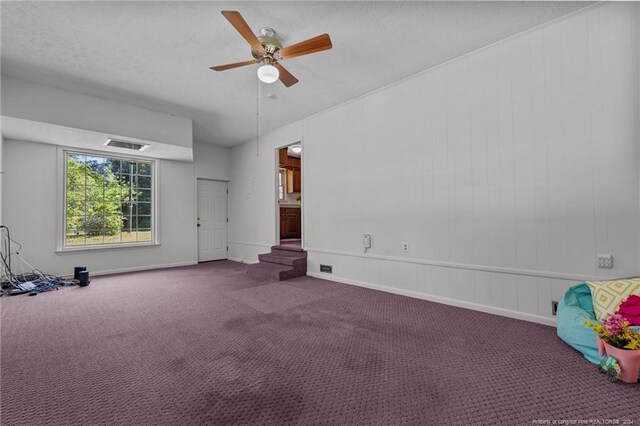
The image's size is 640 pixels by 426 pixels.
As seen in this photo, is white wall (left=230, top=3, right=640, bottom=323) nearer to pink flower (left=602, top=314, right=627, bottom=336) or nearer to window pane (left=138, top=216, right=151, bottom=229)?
pink flower (left=602, top=314, right=627, bottom=336)

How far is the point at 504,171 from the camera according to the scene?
115 inches

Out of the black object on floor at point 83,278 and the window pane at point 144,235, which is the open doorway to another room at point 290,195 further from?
the black object on floor at point 83,278

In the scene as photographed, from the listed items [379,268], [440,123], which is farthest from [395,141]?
[379,268]

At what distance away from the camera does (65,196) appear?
496 centimetres

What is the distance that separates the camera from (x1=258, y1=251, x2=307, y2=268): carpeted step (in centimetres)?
490

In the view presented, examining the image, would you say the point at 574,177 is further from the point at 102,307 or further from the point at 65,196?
the point at 65,196

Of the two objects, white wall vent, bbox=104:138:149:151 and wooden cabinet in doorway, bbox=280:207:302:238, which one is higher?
white wall vent, bbox=104:138:149:151

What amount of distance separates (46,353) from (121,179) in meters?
4.42

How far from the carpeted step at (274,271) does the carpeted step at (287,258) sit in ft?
0.27

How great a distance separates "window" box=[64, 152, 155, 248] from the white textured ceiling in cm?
195

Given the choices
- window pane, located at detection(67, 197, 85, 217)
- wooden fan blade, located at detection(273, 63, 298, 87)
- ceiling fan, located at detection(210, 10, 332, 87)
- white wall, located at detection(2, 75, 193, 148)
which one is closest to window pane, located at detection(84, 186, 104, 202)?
window pane, located at detection(67, 197, 85, 217)

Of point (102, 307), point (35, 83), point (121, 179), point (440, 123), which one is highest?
point (35, 83)

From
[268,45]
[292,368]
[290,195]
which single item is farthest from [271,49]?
[290,195]

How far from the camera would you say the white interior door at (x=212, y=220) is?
270 inches
